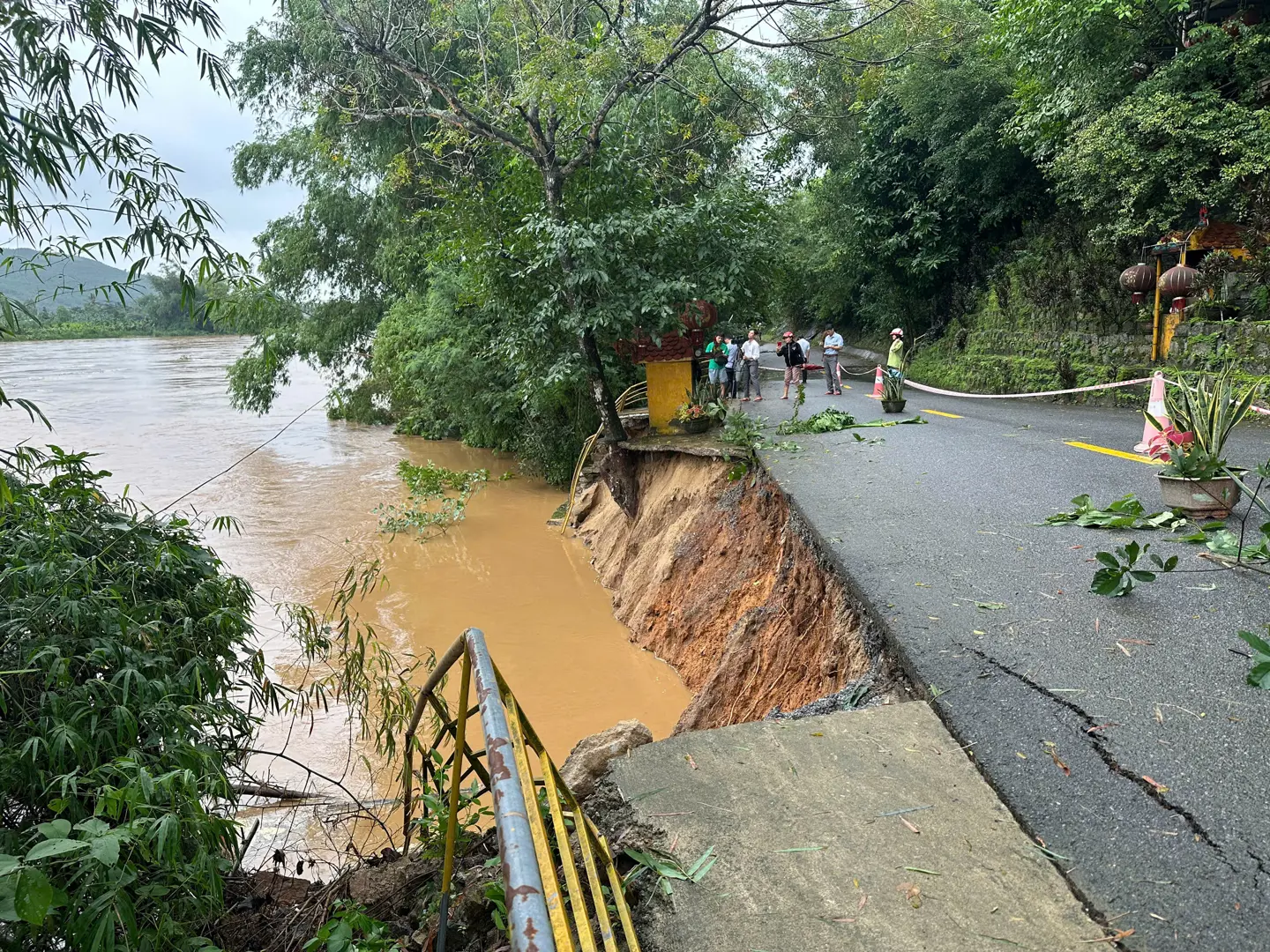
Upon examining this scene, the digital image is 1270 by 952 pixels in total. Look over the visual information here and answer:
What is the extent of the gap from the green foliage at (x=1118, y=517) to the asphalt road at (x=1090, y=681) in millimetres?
145

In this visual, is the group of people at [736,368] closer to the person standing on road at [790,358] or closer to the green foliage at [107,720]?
the person standing on road at [790,358]

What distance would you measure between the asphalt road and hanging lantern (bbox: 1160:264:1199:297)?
315 inches

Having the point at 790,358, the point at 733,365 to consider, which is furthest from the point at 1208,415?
the point at 733,365

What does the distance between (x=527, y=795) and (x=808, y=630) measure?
14.3 ft

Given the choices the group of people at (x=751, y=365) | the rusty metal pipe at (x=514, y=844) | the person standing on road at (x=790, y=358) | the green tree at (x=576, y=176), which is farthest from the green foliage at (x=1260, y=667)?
the person standing on road at (x=790, y=358)

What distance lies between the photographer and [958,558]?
206 inches

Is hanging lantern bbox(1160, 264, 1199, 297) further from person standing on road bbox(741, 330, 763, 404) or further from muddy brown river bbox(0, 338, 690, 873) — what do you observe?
muddy brown river bbox(0, 338, 690, 873)

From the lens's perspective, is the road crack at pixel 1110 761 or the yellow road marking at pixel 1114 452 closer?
the road crack at pixel 1110 761

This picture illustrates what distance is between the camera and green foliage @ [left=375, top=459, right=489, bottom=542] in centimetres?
1541

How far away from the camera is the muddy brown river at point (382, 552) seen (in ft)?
27.4

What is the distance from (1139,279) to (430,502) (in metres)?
14.1

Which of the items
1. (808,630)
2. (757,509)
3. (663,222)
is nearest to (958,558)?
(808,630)

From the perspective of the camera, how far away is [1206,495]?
564 centimetres

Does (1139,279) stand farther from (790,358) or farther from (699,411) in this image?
(699,411)
